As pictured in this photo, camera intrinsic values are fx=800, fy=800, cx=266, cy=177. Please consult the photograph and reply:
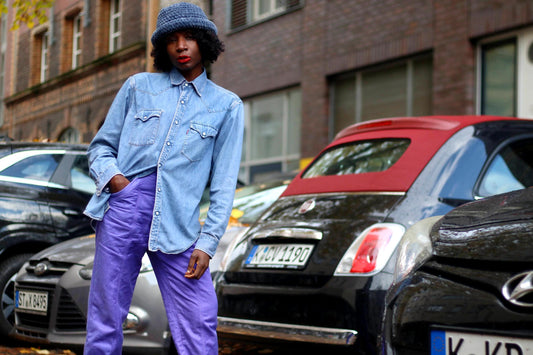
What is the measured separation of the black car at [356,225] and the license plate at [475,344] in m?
1.37

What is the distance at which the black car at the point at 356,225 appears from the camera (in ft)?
13.5

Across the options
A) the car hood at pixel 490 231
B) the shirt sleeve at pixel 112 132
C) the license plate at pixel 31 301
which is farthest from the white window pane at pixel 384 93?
the car hood at pixel 490 231

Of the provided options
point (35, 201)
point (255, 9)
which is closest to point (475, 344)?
point (35, 201)

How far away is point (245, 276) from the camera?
475cm

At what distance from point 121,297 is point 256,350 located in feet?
9.54

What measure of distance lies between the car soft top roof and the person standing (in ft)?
4.76

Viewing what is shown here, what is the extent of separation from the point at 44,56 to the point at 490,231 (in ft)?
96.1

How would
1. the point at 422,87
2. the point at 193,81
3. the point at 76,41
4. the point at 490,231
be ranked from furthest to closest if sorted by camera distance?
1. the point at 76,41
2. the point at 422,87
3. the point at 193,81
4. the point at 490,231

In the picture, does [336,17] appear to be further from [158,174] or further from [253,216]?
[158,174]

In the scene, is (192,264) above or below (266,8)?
below

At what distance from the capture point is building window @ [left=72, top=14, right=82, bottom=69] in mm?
27062

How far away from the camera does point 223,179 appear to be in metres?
3.31

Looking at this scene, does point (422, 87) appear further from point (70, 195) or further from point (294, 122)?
point (70, 195)

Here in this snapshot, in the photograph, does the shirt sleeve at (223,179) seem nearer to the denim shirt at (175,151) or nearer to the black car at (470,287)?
the denim shirt at (175,151)
